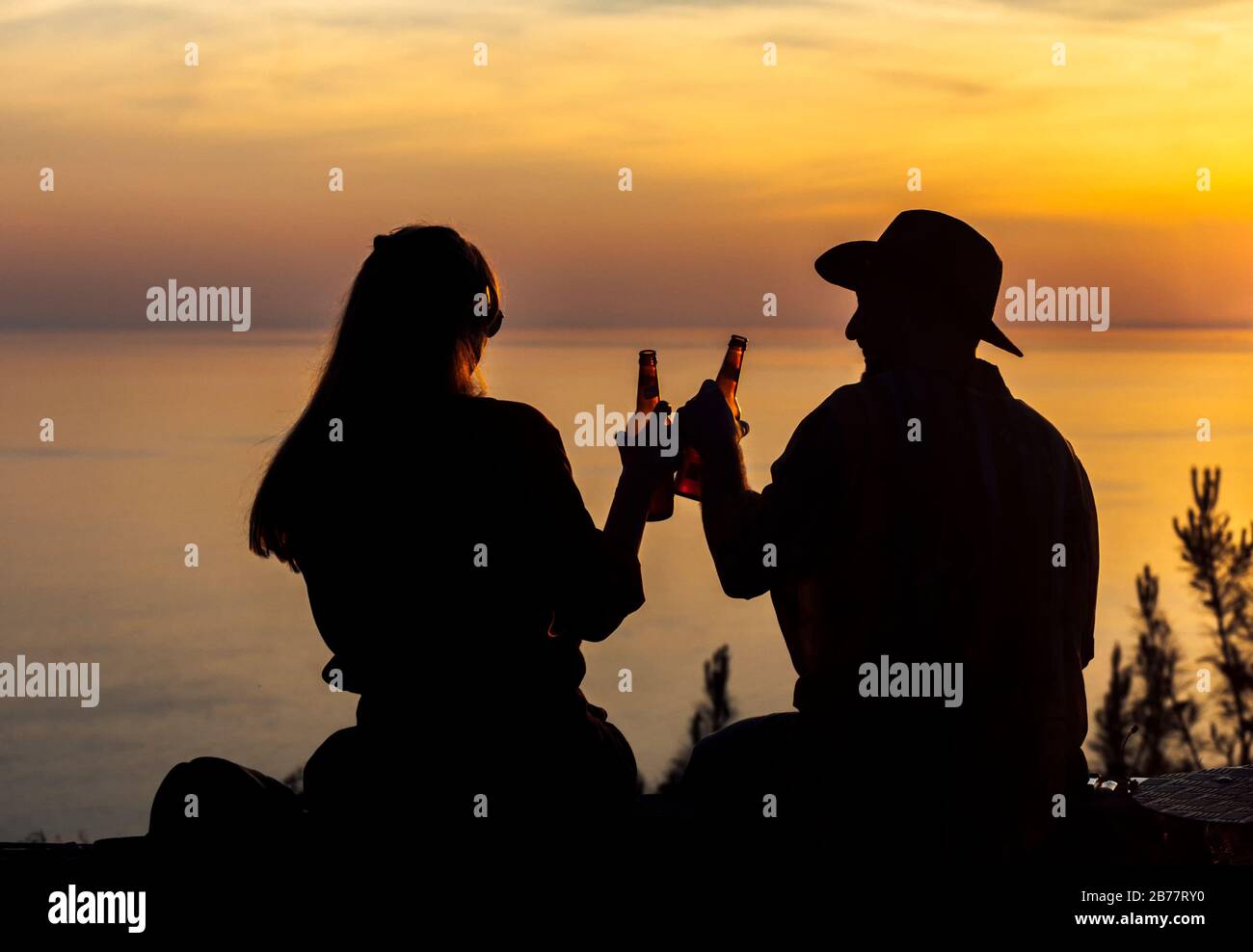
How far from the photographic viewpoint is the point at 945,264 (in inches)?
126

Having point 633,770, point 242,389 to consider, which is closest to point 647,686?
point 242,389

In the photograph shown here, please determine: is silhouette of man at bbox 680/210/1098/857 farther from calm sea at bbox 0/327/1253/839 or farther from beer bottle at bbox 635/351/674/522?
calm sea at bbox 0/327/1253/839

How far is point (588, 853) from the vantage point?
3225 millimetres

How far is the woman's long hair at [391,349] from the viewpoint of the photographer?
3195 mm

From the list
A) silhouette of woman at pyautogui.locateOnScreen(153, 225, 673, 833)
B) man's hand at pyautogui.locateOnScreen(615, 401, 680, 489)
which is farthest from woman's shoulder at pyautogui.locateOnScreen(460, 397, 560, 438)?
man's hand at pyautogui.locateOnScreen(615, 401, 680, 489)

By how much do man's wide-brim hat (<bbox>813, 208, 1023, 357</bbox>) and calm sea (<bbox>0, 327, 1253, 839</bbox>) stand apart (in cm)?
1646

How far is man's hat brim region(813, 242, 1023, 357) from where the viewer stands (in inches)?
129

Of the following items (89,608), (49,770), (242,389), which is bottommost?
(49,770)

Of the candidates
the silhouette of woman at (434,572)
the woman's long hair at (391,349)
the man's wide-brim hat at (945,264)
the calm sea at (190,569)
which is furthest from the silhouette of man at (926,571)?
the calm sea at (190,569)

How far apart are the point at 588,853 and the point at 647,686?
1263 inches

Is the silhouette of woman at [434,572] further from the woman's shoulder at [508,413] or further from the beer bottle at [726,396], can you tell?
the beer bottle at [726,396]

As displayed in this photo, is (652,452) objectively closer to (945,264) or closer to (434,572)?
(434,572)

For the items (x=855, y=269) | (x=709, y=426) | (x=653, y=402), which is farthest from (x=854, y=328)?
(x=653, y=402)
